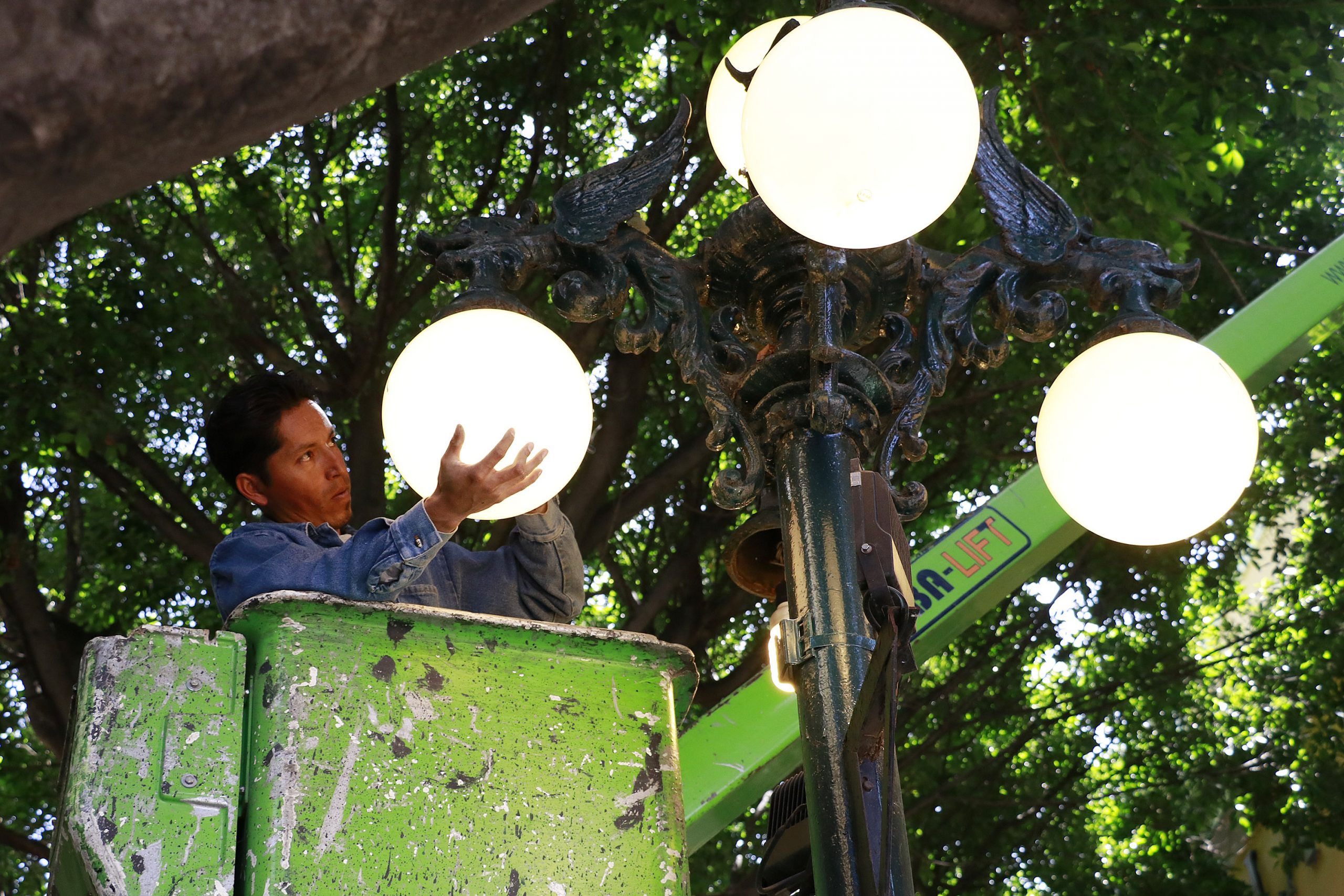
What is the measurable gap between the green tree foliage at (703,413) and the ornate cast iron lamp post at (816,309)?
3.60 meters

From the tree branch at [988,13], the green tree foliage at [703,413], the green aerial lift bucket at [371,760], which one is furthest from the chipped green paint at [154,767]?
the green tree foliage at [703,413]

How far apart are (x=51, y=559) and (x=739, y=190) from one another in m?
5.28

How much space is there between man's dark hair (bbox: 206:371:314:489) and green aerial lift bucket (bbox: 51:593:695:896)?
1.27 metres

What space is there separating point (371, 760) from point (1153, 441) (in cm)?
148

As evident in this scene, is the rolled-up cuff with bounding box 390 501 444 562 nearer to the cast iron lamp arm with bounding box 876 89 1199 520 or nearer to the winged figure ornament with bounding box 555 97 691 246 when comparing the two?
the winged figure ornament with bounding box 555 97 691 246

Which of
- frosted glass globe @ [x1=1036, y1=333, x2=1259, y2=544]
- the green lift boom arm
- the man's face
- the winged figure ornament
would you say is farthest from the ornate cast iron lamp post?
the green lift boom arm

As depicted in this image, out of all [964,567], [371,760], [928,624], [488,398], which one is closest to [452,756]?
[371,760]

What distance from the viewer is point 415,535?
2215mm

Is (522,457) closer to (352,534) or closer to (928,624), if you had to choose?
(352,534)

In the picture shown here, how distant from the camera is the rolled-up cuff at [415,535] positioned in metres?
2.20

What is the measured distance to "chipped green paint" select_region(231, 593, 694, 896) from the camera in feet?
6.13

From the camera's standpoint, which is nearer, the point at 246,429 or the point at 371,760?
the point at 371,760

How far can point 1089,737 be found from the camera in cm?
944

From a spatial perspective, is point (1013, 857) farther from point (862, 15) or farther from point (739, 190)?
point (862, 15)
